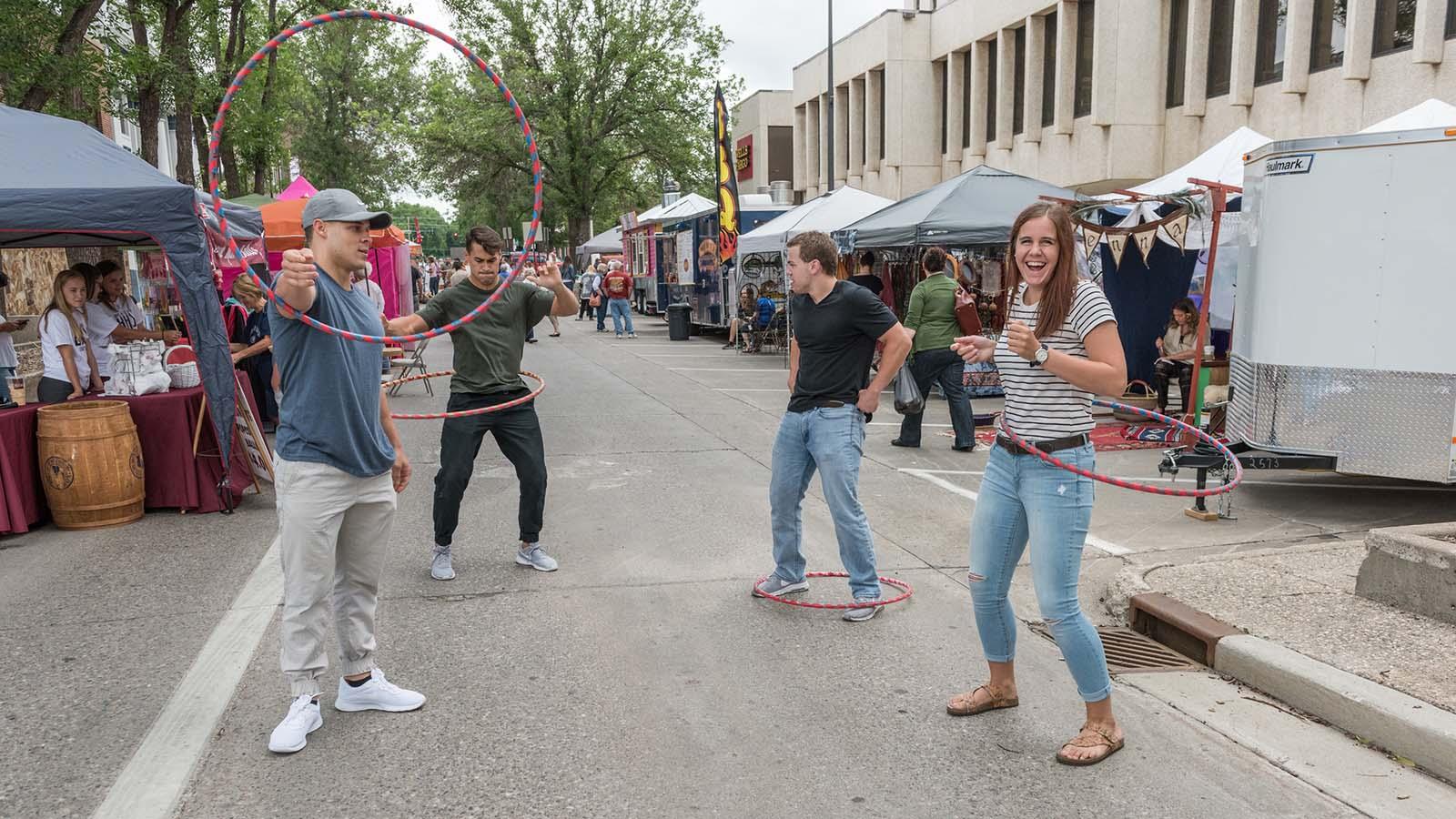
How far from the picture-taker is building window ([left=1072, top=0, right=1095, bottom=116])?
26.3 meters

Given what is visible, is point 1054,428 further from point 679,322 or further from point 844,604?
point 679,322

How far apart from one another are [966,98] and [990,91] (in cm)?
205

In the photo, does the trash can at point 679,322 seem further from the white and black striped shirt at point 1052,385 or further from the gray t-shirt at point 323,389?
the white and black striped shirt at point 1052,385

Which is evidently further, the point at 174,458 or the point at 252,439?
the point at 252,439

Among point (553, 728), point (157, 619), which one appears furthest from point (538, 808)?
point (157, 619)

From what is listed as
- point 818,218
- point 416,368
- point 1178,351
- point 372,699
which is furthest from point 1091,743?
point 818,218

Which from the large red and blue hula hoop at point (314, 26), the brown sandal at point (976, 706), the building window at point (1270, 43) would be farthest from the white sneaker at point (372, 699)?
the building window at point (1270, 43)

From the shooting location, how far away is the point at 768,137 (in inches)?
1987

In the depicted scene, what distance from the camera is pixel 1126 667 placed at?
5000 mm

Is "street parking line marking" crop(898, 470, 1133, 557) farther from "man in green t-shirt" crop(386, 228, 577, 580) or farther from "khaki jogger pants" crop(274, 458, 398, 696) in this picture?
"khaki jogger pants" crop(274, 458, 398, 696)

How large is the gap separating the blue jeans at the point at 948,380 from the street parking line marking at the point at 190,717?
6.54m

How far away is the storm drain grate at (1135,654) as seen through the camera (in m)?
5.01

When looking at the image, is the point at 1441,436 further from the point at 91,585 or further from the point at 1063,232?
the point at 91,585

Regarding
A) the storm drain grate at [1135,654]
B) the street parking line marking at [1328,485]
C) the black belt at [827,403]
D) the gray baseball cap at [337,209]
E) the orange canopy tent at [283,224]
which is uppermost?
the orange canopy tent at [283,224]
